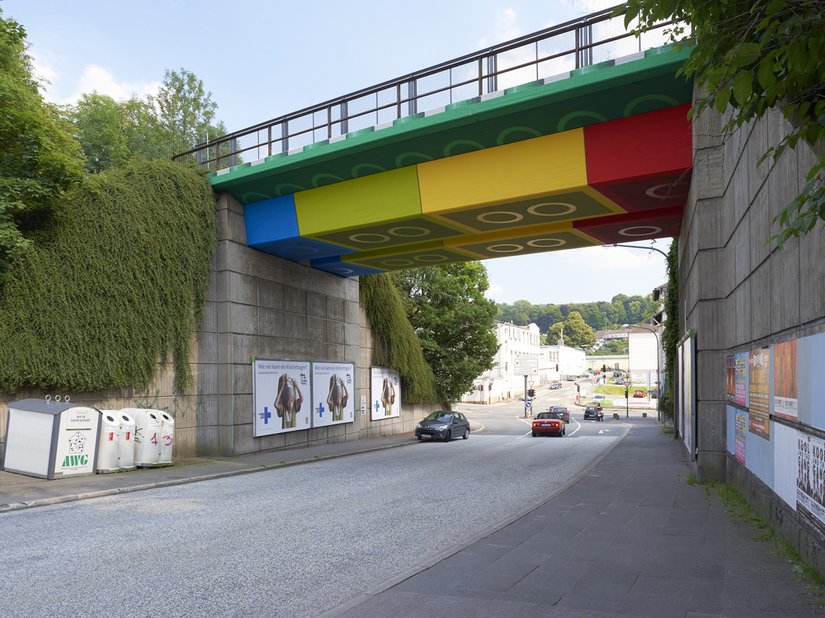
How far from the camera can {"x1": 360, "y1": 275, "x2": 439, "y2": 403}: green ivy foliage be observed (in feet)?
98.9

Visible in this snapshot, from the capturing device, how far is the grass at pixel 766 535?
253 inches

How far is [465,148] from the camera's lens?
1694cm

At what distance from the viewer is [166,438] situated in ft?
56.9

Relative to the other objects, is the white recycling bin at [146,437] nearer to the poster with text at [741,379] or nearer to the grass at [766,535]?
the grass at [766,535]

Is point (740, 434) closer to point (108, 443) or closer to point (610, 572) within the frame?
point (610, 572)

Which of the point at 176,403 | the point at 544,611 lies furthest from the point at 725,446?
the point at 176,403

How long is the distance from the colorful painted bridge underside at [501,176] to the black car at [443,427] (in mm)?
9035

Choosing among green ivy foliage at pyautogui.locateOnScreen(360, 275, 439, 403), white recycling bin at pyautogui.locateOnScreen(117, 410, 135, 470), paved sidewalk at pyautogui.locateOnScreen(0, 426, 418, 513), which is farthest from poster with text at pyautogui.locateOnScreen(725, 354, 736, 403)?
green ivy foliage at pyautogui.locateOnScreen(360, 275, 439, 403)

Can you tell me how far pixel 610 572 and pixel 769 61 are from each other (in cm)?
543

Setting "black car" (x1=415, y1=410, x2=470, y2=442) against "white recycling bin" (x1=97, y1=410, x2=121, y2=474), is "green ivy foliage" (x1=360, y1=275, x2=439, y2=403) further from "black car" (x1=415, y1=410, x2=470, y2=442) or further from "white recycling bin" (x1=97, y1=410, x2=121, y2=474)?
"white recycling bin" (x1=97, y1=410, x2=121, y2=474)

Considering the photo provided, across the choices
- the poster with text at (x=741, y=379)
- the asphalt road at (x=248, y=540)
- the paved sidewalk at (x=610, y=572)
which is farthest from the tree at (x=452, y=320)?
the paved sidewalk at (x=610, y=572)

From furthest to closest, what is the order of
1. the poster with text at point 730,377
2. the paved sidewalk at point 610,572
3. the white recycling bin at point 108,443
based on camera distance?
1. the white recycling bin at point 108,443
2. the poster with text at point 730,377
3. the paved sidewalk at point 610,572

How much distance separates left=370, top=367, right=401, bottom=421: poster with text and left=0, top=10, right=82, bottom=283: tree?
1571 cm

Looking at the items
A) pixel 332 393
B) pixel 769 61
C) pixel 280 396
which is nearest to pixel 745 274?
pixel 769 61
